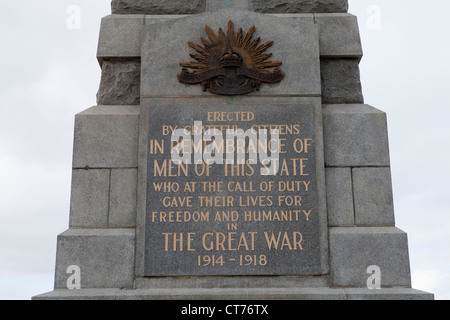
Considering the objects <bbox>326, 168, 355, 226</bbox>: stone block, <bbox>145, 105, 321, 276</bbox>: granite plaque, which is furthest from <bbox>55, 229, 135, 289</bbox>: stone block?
<bbox>326, 168, 355, 226</bbox>: stone block

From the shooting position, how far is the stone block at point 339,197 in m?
7.48

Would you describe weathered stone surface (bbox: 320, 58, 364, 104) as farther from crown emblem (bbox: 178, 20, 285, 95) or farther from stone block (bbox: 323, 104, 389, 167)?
crown emblem (bbox: 178, 20, 285, 95)

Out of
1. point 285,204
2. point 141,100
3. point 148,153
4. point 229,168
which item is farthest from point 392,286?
point 141,100

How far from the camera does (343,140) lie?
25.7 ft

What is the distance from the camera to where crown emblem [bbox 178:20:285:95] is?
7.88 m

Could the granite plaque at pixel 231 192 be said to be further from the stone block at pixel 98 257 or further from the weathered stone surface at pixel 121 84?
the weathered stone surface at pixel 121 84

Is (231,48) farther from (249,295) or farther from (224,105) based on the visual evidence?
(249,295)

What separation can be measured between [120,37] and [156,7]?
2.97 feet

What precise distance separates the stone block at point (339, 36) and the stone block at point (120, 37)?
9.98 ft

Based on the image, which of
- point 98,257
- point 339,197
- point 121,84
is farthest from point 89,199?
point 339,197

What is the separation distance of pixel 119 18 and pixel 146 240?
3875mm
